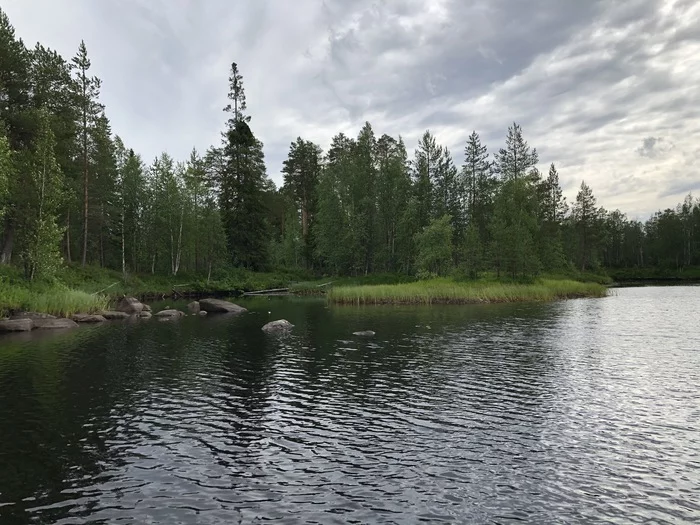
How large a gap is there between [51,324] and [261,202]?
52.3 metres

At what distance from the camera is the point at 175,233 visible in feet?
250

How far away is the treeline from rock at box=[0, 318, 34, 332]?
1540 cm

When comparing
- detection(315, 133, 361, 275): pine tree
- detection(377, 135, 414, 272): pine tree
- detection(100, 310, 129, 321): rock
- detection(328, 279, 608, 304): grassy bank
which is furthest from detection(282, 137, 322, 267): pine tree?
detection(100, 310, 129, 321): rock

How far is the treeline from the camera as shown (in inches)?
2197

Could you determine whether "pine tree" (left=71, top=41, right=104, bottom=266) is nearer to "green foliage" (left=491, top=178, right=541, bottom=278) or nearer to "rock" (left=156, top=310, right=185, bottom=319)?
"rock" (left=156, top=310, right=185, bottom=319)

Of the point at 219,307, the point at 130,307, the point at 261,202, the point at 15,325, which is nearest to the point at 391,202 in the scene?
the point at 261,202

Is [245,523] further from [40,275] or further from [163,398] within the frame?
[40,275]

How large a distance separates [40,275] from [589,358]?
142 ft

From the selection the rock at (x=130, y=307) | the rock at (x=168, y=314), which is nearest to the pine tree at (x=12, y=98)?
Answer: the rock at (x=130, y=307)

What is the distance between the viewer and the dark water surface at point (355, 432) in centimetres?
967

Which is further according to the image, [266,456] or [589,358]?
[589,358]

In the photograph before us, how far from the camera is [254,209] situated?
84250mm

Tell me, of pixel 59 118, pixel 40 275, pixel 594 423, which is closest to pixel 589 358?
pixel 594 423

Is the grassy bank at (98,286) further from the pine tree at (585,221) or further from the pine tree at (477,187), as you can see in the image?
the pine tree at (585,221)
